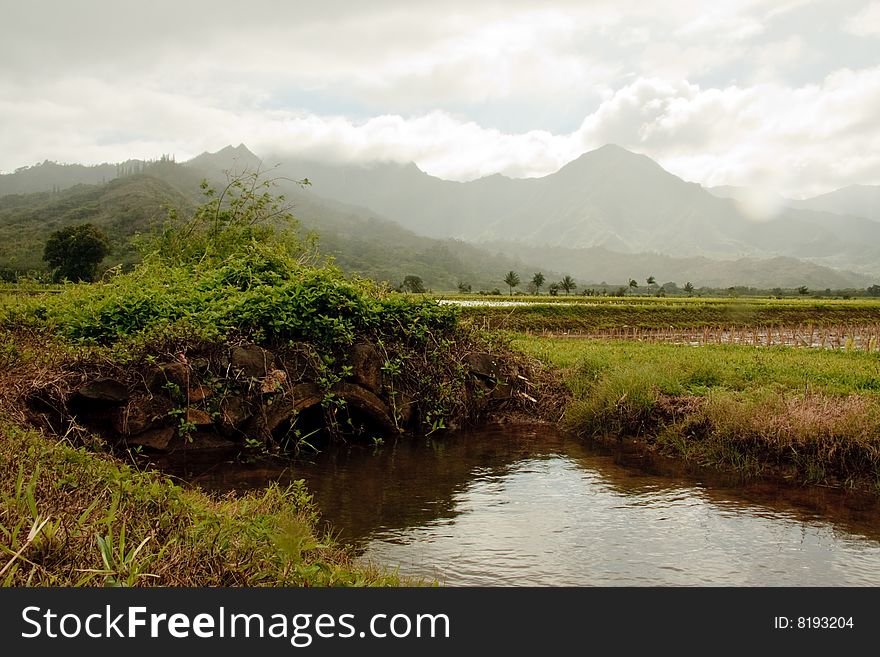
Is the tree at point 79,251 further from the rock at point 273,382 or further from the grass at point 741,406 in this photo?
the rock at point 273,382

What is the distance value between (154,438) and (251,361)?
6.49 ft

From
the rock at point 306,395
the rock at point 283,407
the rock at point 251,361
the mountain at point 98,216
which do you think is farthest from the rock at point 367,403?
the mountain at point 98,216

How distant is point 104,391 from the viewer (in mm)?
10930

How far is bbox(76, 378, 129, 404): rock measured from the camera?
10.8 metres

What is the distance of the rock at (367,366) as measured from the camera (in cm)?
1312

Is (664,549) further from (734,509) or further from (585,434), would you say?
(585,434)

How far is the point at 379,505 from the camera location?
9.16 metres

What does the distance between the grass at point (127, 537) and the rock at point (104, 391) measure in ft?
13.7

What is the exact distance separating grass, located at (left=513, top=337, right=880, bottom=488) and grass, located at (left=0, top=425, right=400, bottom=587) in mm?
7115

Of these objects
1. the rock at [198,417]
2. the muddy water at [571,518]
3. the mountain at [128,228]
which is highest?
the mountain at [128,228]

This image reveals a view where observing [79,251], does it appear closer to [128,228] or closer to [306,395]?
[128,228]

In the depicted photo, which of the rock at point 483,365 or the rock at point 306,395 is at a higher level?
the rock at point 483,365

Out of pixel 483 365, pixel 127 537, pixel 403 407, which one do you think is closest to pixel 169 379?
pixel 403 407

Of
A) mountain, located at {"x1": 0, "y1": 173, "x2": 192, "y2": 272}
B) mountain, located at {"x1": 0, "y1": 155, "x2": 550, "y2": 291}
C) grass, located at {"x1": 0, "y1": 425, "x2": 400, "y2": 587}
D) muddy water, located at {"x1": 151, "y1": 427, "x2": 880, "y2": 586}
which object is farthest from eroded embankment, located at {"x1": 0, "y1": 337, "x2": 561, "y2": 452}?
mountain, located at {"x1": 0, "y1": 173, "x2": 192, "y2": 272}
